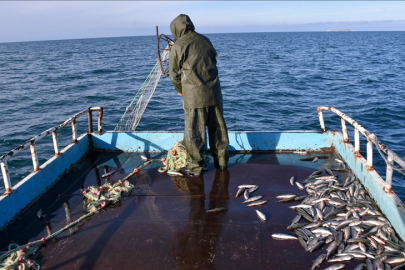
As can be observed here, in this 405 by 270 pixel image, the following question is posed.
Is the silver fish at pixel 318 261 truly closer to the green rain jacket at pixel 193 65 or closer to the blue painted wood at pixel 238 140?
the green rain jacket at pixel 193 65

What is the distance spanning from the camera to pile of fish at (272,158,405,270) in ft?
12.6

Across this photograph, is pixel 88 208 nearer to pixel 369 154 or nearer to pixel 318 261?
pixel 318 261

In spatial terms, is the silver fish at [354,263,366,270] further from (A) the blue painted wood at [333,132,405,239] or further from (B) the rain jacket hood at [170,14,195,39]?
(B) the rain jacket hood at [170,14,195,39]

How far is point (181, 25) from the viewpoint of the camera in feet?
18.5

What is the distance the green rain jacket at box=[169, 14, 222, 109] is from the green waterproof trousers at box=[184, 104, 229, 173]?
0.65 feet

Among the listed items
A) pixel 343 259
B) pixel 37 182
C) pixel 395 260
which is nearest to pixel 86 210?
pixel 37 182

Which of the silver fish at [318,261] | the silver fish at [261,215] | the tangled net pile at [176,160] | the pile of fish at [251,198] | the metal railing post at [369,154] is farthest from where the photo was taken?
→ the tangled net pile at [176,160]

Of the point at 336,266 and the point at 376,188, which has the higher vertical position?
the point at 376,188

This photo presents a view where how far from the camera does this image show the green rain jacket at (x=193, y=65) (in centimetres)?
557

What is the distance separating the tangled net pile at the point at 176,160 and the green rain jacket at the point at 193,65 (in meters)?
1.07

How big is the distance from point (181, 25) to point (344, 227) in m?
4.19

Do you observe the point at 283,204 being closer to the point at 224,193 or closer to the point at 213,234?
the point at 224,193

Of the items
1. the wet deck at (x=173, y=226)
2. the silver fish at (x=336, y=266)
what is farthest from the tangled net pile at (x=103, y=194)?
the silver fish at (x=336, y=266)

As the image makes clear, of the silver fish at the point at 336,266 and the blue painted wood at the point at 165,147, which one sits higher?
the blue painted wood at the point at 165,147
